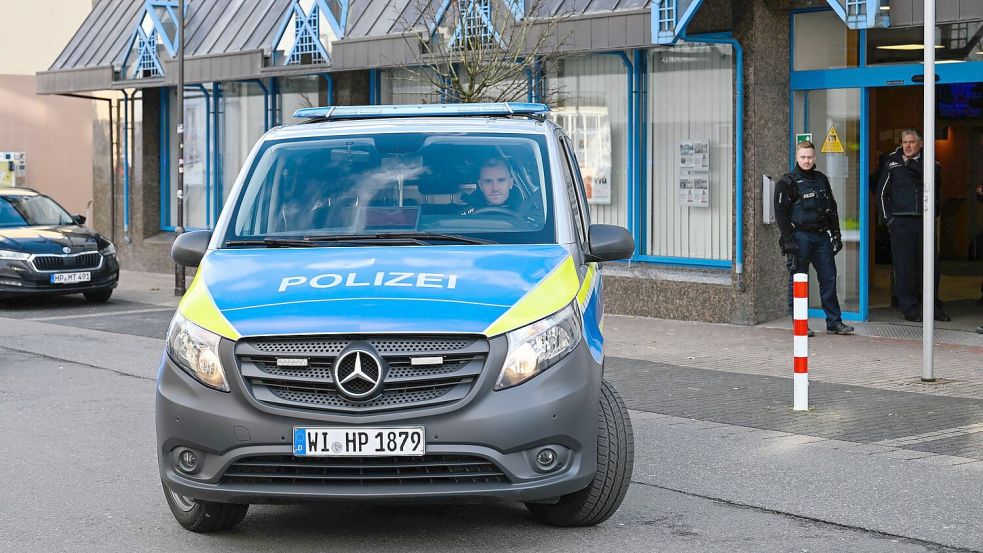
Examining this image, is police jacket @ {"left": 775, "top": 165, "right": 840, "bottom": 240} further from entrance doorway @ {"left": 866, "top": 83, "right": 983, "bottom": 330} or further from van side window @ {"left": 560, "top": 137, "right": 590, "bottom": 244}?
van side window @ {"left": 560, "top": 137, "right": 590, "bottom": 244}

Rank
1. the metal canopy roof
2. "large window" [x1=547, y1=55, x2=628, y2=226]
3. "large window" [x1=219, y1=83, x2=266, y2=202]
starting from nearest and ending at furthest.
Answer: the metal canopy roof < "large window" [x1=547, y1=55, x2=628, y2=226] < "large window" [x1=219, y1=83, x2=266, y2=202]

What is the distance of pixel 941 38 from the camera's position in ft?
48.4

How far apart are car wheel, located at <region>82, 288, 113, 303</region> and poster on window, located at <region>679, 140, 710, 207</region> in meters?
8.23

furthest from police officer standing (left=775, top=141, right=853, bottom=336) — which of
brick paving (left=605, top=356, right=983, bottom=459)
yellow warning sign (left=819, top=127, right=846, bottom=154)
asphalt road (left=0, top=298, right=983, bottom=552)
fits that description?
asphalt road (left=0, top=298, right=983, bottom=552)

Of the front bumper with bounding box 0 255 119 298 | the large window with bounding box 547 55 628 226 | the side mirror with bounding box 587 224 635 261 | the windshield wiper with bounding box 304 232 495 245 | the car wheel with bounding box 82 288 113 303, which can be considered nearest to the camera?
the windshield wiper with bounding box 304 232 495 245

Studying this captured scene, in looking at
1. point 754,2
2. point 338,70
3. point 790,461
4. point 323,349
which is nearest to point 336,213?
point 323,349

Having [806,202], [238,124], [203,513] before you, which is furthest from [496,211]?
[238,124]

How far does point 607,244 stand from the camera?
22.2 feet

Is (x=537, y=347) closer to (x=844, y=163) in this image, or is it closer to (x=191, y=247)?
(x=191, y=247)

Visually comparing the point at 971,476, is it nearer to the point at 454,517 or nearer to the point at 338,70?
the point at 454,517

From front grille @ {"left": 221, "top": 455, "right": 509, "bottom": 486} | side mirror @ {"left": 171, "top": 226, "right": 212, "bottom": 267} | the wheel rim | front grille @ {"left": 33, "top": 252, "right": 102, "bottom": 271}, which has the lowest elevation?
the wheel rim

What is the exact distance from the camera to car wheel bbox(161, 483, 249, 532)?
6402 millimetres

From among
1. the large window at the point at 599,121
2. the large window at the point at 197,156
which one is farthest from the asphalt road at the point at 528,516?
the large window at the point at 197,156

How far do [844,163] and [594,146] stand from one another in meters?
3.41
